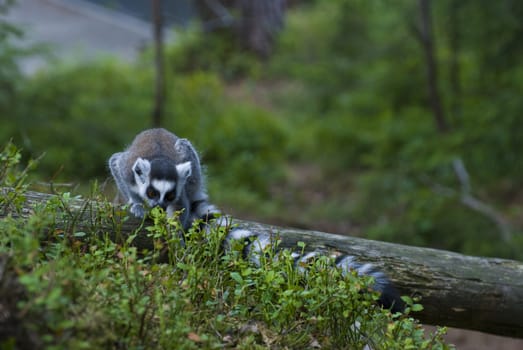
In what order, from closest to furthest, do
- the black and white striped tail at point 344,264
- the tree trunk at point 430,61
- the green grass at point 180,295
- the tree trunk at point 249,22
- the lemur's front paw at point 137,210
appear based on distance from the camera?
the green grass at point 180,295 < the black and white striped tail at point 344,264 < the lemur's front paw at point 137,210 < the tree trunk at point 430,61 < the tree trunk at point 249,22

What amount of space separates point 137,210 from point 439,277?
2204 mm

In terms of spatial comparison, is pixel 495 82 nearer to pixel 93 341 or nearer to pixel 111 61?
pixel 111 61

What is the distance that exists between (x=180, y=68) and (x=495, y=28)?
833cm

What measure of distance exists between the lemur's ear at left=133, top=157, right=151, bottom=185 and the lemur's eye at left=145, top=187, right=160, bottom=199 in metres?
0.07

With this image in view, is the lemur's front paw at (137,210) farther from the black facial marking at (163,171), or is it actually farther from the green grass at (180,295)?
the green grass at (180,295)

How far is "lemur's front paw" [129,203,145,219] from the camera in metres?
4.53

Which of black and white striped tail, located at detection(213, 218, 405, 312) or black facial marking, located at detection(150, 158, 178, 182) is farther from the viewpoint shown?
black facial marking, located at detection(150, 158, 178, 182)

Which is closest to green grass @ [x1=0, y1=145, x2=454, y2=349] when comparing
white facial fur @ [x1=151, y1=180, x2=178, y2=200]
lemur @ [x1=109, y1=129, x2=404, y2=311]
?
lemur @ [x1=109, y1=129, x2=404, y2=311]

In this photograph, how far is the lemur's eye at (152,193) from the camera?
4.79 meters

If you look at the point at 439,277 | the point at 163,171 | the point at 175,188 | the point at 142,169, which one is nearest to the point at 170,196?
the point at 175,188

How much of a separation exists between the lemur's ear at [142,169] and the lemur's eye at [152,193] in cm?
7

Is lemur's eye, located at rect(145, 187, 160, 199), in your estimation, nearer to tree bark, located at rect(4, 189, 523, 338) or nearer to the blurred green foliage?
tree bark, located at rect(4, 189, 523, 338)

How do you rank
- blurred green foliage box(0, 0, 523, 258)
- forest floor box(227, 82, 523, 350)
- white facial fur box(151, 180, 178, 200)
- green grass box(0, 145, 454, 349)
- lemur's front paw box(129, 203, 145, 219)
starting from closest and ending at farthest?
green grass box(0, 145, 454, 349)
lemur's front paw box(129, 203, 145, 219)
white facial fur box(151, 180, 178, 200)
forest floor box(227, 82, 523, 350)
blurred green foliage box(0, 0, 523, 258)

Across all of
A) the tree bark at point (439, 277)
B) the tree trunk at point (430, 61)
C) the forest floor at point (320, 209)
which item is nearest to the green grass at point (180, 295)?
the tree bark at point (439, 277)
